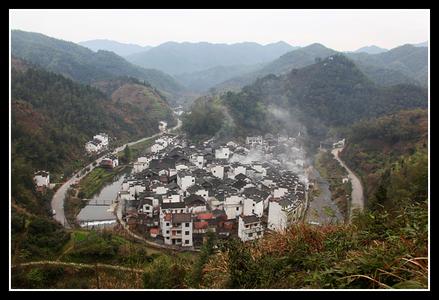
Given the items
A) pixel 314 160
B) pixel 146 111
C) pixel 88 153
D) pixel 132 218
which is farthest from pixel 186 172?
pixel 146 111

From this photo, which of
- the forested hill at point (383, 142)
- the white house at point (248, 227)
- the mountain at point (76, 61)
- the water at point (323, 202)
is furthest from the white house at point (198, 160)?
the mountain at point (76, 61)

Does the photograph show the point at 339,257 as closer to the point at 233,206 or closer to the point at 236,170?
the point at 233,206

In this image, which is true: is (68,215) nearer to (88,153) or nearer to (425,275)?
(88,153)

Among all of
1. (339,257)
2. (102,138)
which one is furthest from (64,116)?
(339,257)

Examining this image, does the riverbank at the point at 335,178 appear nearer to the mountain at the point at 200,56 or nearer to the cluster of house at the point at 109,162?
the cluster of house at the point at 109,162

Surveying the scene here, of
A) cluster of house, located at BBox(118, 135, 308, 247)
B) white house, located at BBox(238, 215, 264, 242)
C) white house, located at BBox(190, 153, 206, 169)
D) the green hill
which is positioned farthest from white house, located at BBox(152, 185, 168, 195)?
white house, located at BBox(190, 153, 206, 169)

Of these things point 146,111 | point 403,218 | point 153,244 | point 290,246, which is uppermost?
point 146,111
